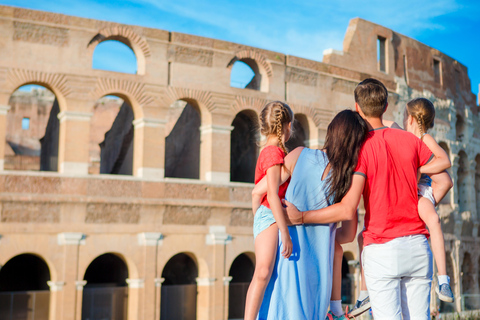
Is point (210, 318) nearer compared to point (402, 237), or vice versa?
point (402, 237)

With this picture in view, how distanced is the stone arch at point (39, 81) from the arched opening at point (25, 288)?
14.5 ft

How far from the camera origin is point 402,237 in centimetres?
330

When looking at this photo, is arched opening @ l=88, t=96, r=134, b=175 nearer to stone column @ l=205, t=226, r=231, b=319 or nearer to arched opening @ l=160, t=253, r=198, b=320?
stone column @ l=205, t=226, r=231, b=319

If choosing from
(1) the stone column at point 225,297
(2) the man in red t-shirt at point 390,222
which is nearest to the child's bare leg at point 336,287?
(2) the man in red t-shirt at point 390,222

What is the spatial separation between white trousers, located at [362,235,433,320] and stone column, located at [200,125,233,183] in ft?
38.0

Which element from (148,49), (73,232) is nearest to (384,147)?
(73,232)

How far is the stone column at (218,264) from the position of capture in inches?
568

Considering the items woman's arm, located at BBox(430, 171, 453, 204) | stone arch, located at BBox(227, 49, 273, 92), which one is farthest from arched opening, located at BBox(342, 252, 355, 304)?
woman's arm, located at BBox(430, 171, 453, 204)

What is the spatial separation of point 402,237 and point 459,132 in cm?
2129

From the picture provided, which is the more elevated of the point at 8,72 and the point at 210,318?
the point at 8,72

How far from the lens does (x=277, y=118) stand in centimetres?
388

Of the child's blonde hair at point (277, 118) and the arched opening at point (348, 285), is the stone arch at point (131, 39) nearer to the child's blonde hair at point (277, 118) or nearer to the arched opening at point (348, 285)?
the arched opening at point (348, 285)

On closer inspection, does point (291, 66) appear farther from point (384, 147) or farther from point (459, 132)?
point (384, 147)

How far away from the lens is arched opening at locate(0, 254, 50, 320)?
12.7 m
